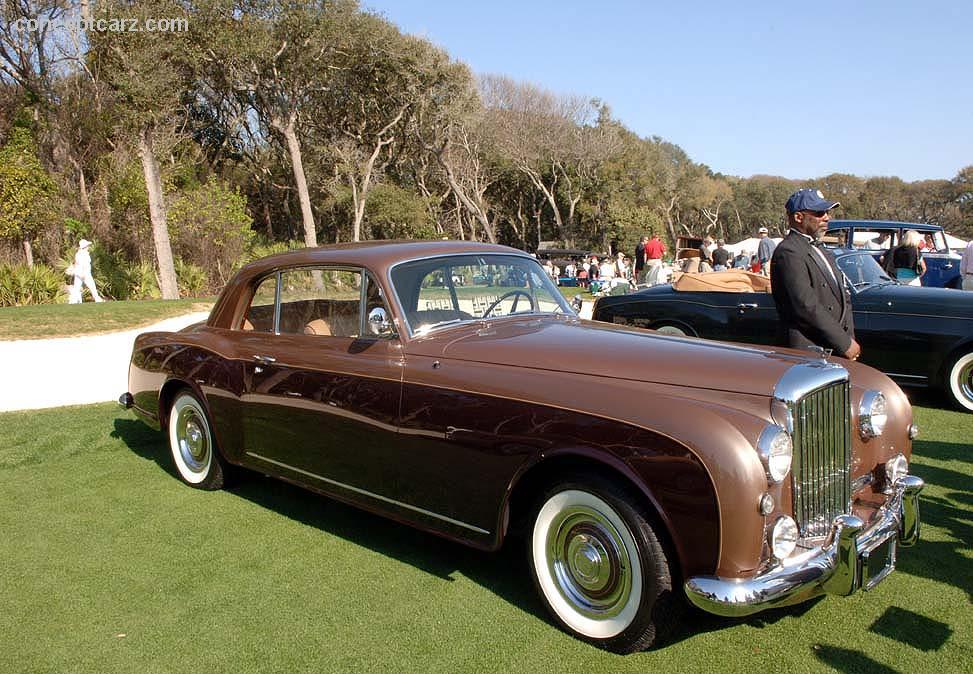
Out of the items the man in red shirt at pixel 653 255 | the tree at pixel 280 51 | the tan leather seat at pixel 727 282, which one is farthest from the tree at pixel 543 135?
the tan leather seat at pixel 727 282

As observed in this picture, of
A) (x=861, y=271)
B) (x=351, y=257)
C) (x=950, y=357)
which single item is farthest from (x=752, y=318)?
(x=351, y=257)

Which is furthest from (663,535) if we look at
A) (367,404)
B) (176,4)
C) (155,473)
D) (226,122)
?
(226,122)

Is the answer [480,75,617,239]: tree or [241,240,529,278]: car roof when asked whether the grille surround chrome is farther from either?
[480,75,617,239]: tree

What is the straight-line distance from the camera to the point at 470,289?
4.27 metres

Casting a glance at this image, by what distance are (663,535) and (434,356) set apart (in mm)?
1420

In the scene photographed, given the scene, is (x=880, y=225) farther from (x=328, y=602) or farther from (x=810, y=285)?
(x=328, y=602)

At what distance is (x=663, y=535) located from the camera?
286 cm

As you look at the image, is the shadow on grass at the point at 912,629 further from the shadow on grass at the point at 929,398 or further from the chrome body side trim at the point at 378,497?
the shadow on grass at the point at 929,398

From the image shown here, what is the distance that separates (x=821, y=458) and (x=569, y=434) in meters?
1.04

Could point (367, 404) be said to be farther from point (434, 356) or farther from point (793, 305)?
point (793, 305)

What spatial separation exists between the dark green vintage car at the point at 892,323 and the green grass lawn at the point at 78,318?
10.9 metres

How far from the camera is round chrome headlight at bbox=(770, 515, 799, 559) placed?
2746 millimetres

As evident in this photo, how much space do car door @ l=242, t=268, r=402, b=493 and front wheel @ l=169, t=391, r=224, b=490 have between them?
0.63 m

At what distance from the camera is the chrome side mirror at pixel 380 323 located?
3.88m
